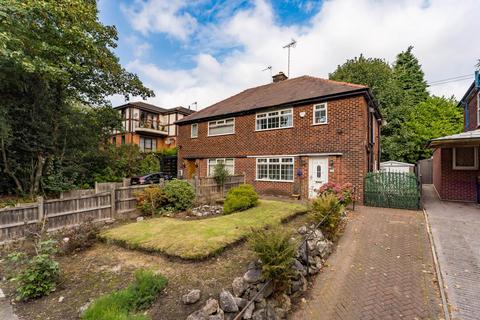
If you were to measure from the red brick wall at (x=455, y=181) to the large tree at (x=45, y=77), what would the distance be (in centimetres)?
1692

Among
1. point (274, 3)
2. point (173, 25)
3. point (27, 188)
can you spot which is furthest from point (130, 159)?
point (274, 3)

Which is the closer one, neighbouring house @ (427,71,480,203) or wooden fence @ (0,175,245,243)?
wooden fence @ (0,175,245,243)

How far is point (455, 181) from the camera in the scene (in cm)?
1095

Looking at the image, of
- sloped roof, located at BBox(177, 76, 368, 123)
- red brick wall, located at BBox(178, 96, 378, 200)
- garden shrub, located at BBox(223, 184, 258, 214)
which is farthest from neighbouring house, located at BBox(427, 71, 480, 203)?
garden shrub, located at BBox(223, 184, 258, 214)

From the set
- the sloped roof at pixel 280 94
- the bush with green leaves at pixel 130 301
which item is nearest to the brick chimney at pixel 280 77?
the sloped roof at pixel 280 94

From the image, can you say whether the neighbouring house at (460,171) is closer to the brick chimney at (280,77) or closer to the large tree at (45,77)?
the brick chimney at (280,77)

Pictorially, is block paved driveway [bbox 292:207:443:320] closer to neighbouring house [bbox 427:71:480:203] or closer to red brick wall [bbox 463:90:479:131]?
neighbouring house [bbox 427:71:480:203]

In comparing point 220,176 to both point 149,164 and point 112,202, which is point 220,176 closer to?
point 112,202

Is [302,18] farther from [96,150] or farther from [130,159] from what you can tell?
[130,159]

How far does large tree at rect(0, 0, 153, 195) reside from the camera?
24.5 ft

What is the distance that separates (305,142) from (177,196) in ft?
23.8

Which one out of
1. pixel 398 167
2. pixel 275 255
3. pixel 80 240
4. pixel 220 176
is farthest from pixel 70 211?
pixel 398 167

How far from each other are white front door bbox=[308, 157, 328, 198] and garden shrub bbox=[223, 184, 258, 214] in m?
4.03

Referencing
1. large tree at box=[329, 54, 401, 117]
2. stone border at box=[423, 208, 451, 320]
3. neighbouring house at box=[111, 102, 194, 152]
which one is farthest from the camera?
neighbouring house at box=[111, 102, 194, 152]
